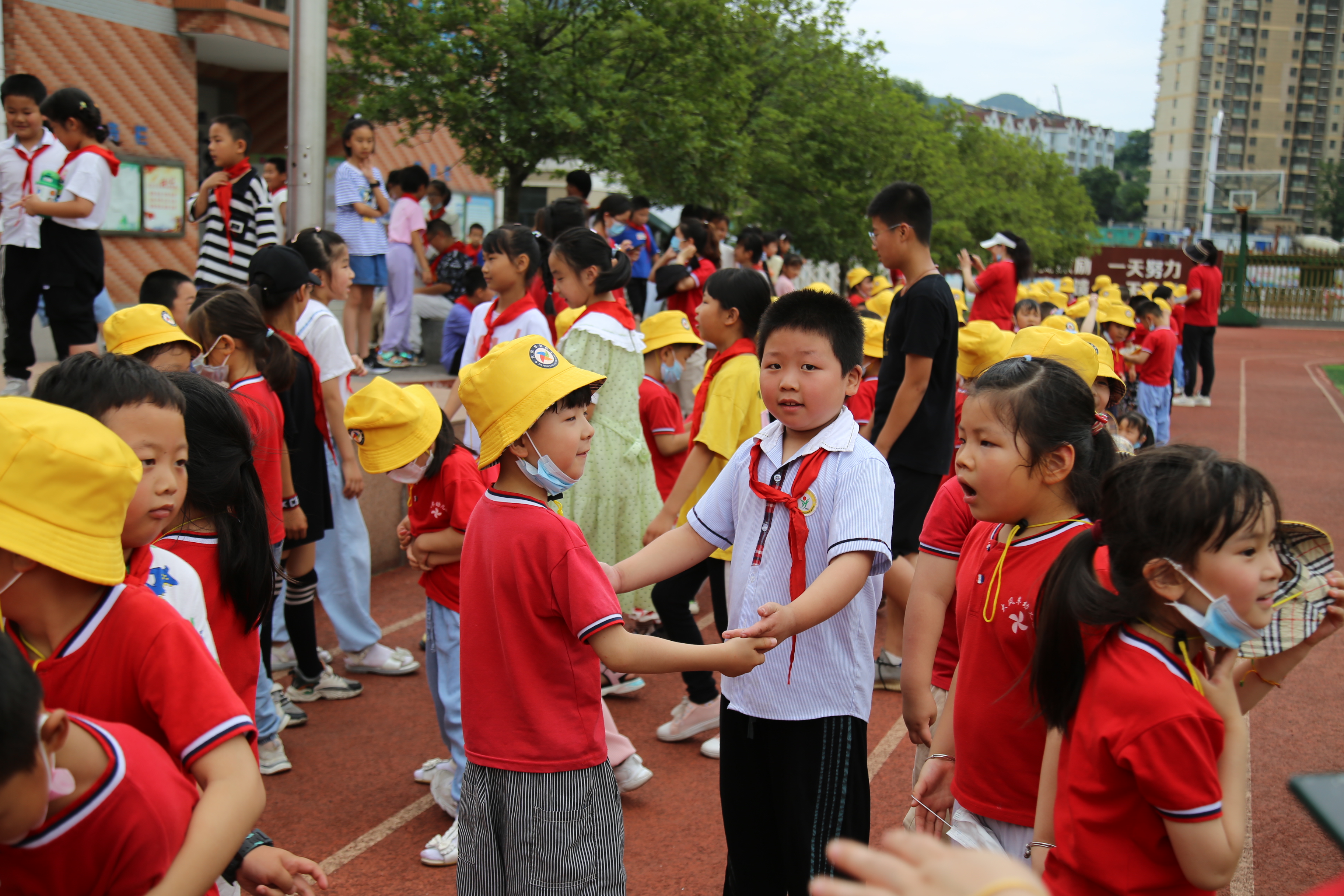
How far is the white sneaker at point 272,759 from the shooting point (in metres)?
4.19

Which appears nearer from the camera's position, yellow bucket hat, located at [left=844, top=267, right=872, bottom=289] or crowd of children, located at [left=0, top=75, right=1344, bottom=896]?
crowd of children, located at [left=0, top=75, right=1344, bottom=896]

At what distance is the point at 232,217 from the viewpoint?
6.39 metres

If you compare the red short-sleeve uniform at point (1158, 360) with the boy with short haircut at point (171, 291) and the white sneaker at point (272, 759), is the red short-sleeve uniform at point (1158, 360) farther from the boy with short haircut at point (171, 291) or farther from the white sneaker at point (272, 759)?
the white sneaker at point (272, 759)

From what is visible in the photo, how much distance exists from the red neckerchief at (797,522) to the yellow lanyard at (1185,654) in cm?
93

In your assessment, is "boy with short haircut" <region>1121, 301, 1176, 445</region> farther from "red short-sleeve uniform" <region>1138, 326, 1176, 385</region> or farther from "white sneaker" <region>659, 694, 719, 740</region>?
"white sneaker" <region>659, 694, 719, 740</region>

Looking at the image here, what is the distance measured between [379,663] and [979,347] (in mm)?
3404

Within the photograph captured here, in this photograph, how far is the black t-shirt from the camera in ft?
15.5

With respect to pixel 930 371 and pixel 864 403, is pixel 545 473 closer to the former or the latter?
pixel 930 371

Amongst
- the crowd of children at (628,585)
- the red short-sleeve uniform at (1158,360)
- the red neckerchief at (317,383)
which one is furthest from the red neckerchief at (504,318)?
the red short-sleeve uniform at (1158,360)

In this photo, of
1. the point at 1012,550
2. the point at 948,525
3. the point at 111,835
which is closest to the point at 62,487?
the point at 111,835

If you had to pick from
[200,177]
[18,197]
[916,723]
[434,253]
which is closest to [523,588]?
[916,723]

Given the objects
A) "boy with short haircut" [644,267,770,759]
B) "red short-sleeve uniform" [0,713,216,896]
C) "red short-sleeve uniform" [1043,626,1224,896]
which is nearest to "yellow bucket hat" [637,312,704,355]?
"boy with short haircut" [644,267,770,759]

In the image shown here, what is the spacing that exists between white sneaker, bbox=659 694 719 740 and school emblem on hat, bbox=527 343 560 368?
239 cm

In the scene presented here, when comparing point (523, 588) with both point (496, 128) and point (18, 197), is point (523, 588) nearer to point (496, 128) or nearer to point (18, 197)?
point (18, 197)
